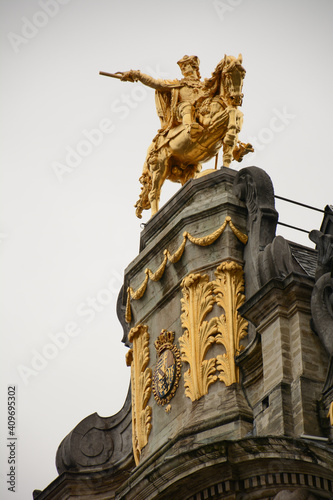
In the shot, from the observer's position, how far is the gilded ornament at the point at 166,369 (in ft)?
101

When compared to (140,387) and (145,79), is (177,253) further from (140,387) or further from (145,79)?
(145,79)

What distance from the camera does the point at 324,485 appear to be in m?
25.9

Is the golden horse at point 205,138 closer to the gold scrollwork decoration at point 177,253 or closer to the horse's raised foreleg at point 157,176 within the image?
the horse's raised foreleg at point 157,176

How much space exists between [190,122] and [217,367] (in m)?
6.61

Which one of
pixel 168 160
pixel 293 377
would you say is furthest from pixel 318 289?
pixel 168 160

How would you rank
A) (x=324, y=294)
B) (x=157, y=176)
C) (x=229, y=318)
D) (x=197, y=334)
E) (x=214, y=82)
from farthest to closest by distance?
(x=157, y=176), (x=214, y=82), (x=197, y=334), (x=229, y=318), (x=324, y=294)

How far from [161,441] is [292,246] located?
4719 mm

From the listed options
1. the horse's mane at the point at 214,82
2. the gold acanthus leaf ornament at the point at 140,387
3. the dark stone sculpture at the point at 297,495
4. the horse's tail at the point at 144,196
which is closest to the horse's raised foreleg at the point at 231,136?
the horse's mane at the point at 214,82

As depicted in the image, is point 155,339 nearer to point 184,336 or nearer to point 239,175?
point 184,336

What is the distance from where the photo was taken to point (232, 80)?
33.9 meters

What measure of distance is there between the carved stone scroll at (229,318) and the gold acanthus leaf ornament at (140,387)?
88.3 inches

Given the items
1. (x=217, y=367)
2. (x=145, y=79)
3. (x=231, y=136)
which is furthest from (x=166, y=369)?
(x=145, y=79)

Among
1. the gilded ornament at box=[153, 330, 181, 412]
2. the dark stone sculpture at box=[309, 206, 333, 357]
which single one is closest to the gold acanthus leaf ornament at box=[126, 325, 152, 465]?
the gilded ornament at box=[153, 330, 181, 412]

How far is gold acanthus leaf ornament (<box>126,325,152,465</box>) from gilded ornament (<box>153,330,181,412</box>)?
35cm
